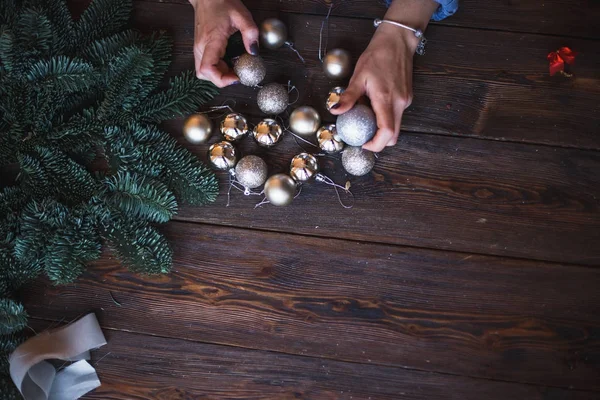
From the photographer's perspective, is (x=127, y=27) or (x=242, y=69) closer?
(x=242, y=69)

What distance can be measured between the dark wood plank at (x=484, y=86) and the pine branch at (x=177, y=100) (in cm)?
5

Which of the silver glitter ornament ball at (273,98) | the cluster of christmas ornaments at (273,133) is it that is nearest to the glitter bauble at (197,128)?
the cluster of christmas ornaments at (273,133)

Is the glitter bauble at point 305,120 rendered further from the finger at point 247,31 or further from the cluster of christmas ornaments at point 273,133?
the finger at point 247,31

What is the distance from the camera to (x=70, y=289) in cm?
96

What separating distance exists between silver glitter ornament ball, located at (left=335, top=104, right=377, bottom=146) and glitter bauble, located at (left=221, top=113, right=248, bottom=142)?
0.19 meters

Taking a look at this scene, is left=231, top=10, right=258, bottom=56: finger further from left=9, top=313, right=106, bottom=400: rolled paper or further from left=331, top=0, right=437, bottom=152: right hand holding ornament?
left=9, top=313, right=106, bottom=400: rolled paper

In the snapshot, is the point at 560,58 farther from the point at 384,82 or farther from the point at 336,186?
the point at 336,186

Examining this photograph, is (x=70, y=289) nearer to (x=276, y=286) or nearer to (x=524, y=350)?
(x=276, y=286)

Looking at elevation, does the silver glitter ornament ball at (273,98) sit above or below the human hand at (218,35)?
below

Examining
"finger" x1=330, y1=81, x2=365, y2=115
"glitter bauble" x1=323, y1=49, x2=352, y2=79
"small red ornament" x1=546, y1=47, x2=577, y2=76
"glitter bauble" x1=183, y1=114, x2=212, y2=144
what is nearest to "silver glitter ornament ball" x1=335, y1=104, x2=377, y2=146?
"finger" x1=330, y1=81, x2=365, y2=115

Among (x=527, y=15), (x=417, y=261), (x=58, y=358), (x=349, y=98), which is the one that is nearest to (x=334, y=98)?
(x=349, y=98)

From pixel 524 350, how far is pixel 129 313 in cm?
74

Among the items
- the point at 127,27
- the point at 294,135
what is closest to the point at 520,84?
the point at 294,135

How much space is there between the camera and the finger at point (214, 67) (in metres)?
0.84
